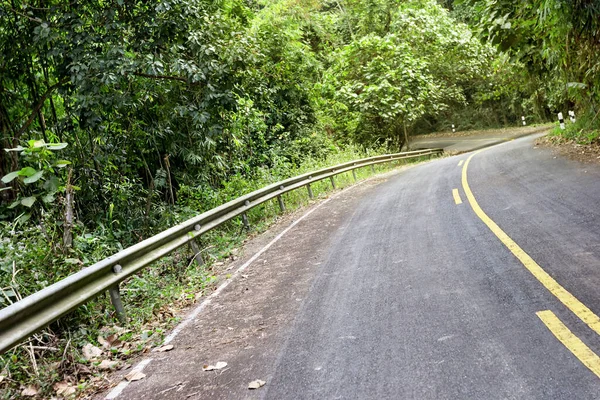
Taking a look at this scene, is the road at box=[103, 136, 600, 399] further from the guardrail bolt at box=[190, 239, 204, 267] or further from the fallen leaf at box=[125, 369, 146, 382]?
the guardrail bolt at box=[190, 239, 204, 267]

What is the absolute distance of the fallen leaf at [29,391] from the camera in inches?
169

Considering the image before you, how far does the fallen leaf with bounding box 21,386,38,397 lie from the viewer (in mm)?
4305

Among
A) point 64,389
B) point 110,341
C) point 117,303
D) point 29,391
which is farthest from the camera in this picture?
point 117,303

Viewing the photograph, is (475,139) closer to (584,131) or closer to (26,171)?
(584,131)

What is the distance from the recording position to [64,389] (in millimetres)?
4477

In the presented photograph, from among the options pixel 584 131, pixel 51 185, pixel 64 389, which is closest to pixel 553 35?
pixel 584 131

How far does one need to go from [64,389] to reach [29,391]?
28 centimetres

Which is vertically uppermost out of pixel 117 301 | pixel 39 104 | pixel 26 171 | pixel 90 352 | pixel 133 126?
pixel 39 104

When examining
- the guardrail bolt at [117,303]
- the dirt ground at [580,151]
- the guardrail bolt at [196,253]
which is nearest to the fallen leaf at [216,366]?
the guardrail bolt at [117,303]

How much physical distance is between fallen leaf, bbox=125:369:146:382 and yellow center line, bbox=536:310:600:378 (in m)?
3.45

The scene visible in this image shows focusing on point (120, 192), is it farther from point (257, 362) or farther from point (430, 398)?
point (430, 398)

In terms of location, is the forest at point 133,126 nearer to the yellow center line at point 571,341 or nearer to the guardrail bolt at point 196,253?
the guardrail bolt at point 196,253

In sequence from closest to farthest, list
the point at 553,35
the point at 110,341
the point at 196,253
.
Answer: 1. the point at 110,341
2. the point at 196,253
3. the point at 553,35

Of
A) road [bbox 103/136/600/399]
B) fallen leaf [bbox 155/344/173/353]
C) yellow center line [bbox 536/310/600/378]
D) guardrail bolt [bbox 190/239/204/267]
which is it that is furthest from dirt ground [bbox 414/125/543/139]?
fallen leaf [bbox 155/344/173/353]
